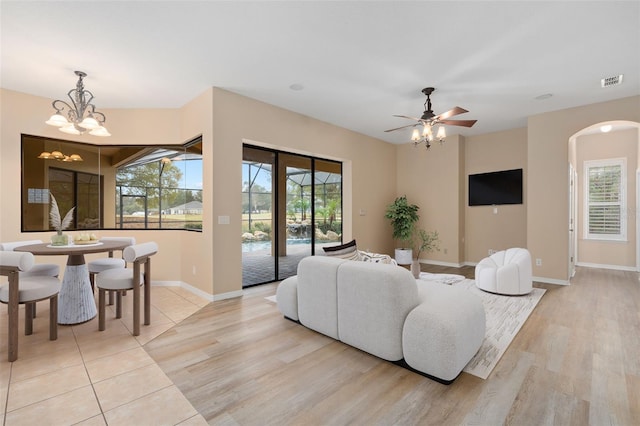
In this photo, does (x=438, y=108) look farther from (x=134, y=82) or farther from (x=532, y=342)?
(x=134, y=82)


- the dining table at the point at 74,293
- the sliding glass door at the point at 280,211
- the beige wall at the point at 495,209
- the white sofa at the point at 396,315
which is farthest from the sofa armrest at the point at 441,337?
the beige wall at the point at 495,209

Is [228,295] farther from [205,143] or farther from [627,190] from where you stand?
[627,190]

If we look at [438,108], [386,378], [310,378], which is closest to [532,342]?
[386,378]

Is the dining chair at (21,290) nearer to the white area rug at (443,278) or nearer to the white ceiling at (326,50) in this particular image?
the white ceiling at (326,50)

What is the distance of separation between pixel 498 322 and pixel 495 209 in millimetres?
3807

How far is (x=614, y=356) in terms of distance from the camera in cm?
246

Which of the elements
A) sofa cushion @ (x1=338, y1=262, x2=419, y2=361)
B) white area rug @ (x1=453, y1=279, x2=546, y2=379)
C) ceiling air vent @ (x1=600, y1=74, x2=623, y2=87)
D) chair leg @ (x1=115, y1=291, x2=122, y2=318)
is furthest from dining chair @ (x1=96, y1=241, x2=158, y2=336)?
ceiling air vent @ (x1=600, y1=74, x2=623, y2=87)

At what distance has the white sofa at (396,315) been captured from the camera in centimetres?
207

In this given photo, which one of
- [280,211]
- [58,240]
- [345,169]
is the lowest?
[58,240]

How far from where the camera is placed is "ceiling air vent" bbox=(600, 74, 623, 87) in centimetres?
369

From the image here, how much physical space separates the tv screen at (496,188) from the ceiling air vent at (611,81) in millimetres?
2282

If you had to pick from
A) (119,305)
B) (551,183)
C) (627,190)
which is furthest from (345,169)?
(627,190)

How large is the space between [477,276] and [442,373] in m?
2.95

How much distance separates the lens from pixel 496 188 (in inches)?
247
